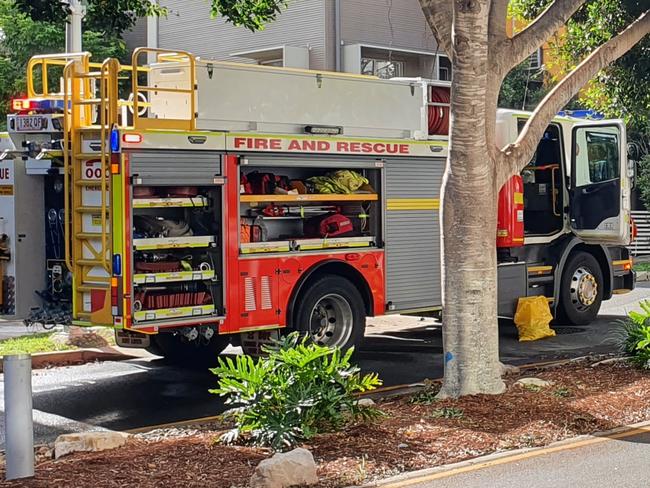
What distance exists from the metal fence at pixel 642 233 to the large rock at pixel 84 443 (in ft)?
76.9

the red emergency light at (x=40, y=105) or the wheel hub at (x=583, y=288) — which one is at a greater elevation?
the red emergency light at (x=40, y=105)

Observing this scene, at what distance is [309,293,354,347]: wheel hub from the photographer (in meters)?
12.1

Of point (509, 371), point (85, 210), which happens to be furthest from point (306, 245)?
point (509, 371)

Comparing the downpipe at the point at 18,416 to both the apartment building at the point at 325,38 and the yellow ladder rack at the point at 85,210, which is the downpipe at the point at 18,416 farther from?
the apartment building at the point at 325,38

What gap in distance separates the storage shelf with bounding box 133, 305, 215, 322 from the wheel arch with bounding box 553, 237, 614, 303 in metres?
5.95

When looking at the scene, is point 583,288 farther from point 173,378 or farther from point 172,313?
point 172,313

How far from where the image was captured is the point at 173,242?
34.6 feet

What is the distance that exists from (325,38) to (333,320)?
15191 millimetres

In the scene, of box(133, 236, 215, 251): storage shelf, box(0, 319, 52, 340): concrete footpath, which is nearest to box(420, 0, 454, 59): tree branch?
box(133, 236, 215, 251): storage shelf

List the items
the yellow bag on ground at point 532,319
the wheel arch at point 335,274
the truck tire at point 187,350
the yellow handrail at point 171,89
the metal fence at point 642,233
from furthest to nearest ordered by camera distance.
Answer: the metal fence at point 642,233 → the yellow bag on ground at point 532,319 → the truck tire at point 187,350 → the wheel arch at point 335,274 → the yellow handrail at point 171,89

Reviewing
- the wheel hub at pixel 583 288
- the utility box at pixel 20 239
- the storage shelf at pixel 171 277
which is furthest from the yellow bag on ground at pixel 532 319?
the utility box at pixel 20 239

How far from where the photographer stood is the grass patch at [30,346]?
12.9 m

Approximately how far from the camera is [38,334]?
14797 mm

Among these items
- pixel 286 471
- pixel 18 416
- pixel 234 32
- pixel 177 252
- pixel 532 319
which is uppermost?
pixel 234 32
